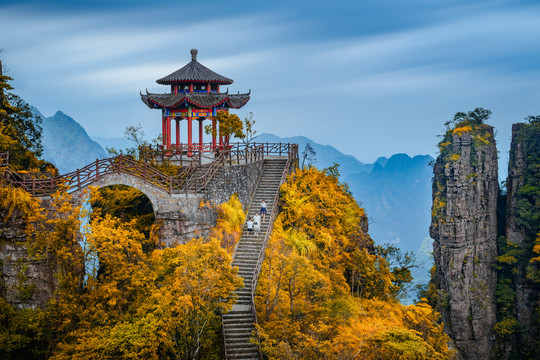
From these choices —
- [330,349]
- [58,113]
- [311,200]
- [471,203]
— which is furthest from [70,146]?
[330,349]

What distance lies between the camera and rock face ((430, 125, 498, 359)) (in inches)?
2601

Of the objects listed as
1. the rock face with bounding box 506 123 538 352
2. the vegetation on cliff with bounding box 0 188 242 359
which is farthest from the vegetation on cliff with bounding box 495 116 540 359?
the vegetation on cliff with bounding box 0 188 242 359

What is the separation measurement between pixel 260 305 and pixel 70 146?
135m

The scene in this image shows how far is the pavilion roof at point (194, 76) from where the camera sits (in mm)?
38250

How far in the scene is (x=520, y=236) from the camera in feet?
226

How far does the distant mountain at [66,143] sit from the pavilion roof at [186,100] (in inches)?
4589

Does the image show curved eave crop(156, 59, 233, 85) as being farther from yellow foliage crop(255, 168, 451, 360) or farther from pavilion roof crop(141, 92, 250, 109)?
yellow foliage crop(255, 168, 451, 360)

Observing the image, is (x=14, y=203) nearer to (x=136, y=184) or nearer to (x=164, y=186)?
(x=136, y=184)

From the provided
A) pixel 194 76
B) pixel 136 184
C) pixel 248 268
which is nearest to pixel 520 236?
pixel 194 76

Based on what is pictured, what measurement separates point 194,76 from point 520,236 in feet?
147

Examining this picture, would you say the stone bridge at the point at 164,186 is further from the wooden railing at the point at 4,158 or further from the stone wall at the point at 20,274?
the stone wall at the point at 20,274

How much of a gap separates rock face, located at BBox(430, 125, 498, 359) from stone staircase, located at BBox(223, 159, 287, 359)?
119 feet

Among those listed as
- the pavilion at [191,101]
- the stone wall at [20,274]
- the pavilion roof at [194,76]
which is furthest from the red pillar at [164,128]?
the stone wall at [20,274]

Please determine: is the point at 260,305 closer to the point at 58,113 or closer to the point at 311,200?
the point at 311,200
